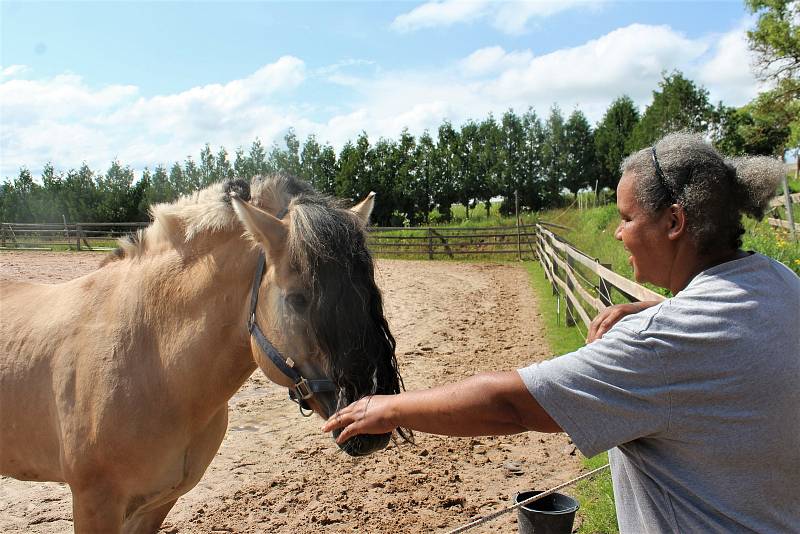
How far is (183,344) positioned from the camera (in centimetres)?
249

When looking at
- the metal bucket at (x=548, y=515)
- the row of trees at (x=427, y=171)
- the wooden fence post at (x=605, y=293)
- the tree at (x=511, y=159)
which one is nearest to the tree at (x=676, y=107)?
the row of trees at (x=427, y=171)

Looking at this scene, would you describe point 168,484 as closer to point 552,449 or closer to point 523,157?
point 552,449

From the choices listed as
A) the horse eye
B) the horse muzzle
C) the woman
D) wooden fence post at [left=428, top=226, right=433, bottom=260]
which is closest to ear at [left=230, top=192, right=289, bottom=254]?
the horse eye

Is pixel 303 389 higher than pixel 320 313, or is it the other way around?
pixel 320 313

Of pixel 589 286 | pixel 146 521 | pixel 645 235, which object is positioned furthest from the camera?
pixel 589 286

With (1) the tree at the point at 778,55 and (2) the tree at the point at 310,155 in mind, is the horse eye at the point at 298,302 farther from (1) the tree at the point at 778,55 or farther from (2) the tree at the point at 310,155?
(2) the tree at the point at 310,155

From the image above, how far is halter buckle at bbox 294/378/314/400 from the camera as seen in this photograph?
2.13 m

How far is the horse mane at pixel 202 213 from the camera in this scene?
251 centimetres

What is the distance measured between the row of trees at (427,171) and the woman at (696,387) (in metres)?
35.5

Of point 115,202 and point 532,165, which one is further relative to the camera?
point 532,165

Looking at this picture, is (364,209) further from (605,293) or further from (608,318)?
(605,293)

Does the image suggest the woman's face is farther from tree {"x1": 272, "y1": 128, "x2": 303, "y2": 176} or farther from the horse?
tree {"x1": 272, "y1": 128, "x2": 303, "y2": 176}

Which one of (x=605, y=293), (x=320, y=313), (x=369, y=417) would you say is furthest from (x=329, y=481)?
(x=605, y=293)

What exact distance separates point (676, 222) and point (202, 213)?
79.4 inches
